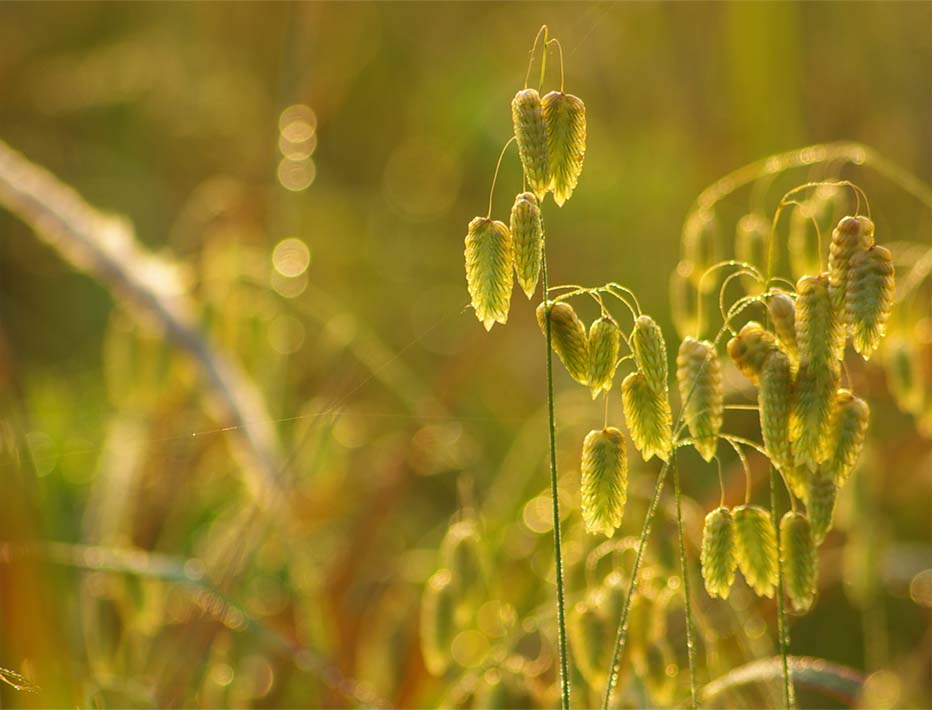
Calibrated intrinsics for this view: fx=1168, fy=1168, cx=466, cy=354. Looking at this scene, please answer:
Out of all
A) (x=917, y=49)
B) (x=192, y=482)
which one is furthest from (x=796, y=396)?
(x=917, y=49)

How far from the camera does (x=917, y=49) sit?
4.21 metres

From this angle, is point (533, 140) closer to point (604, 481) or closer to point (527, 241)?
point (527, 241)

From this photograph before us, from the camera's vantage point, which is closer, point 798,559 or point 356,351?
point 798,559

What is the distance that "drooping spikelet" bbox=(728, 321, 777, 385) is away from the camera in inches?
42.0

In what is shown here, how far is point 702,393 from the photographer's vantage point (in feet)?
3.44

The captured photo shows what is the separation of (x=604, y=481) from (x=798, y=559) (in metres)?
0.23

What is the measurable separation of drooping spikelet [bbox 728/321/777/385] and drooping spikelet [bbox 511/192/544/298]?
0.22 meters

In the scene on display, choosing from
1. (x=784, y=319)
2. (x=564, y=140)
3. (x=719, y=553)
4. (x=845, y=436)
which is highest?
(x=564, y=140)

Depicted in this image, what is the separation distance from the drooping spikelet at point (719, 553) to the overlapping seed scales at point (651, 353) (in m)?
0.14

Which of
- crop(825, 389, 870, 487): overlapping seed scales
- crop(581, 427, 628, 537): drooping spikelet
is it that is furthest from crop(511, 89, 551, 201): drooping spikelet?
crop(825, 389, 870, 487): overlapping seed scales

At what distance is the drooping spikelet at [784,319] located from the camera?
1.07 meters

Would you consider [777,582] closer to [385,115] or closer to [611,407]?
[611,407]

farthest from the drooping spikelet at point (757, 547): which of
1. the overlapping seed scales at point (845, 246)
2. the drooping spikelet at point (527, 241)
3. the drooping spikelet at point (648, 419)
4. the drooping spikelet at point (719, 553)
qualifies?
the drooping spikelet at point (527, 241)

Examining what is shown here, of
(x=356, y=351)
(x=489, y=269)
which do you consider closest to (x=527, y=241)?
(x=489, y=269)
